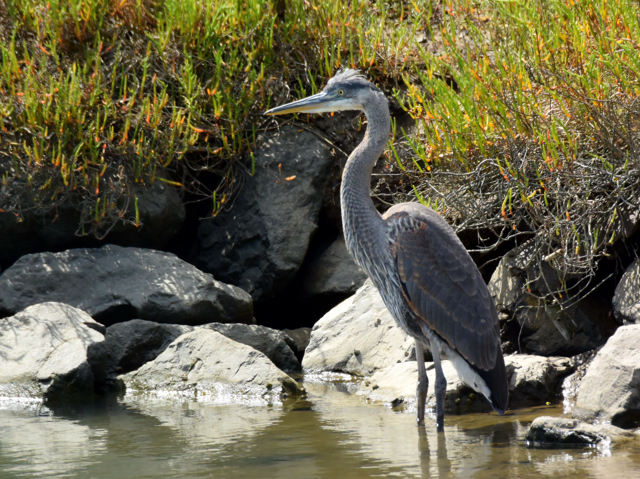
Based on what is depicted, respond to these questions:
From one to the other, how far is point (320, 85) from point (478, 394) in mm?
3753

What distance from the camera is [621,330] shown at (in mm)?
4070

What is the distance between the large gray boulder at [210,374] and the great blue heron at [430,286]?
1.06 meters

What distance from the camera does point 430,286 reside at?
13.5 feet

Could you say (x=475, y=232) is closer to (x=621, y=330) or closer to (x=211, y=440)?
(x=621, y=330)

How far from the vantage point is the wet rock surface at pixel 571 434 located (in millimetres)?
3500

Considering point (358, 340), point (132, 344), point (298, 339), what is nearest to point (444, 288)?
point (358, 340)

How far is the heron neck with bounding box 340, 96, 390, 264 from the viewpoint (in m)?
4.34

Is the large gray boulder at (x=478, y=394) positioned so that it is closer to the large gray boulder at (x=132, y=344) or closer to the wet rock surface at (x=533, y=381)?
the wet rock surface at (x=533, y=381)

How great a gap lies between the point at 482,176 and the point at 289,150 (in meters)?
2.19

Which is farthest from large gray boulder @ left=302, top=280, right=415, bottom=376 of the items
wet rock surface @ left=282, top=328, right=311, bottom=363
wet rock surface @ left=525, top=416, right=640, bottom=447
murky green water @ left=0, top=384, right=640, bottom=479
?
wet rock surface @ left=525, top=416, right=640, bottom=447

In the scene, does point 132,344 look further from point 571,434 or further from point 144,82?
point 571,434

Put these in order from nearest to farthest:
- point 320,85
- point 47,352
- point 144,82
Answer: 1. point 47,352
2. point 144,82
3. point 320,85

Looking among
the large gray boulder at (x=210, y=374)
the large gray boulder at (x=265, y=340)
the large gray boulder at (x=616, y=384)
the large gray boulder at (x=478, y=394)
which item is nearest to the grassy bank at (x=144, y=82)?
the large gray boulder at (x=265, y=340)

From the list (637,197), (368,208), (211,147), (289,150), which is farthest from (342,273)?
(637,197)
